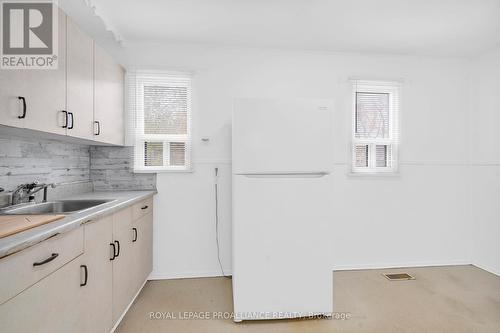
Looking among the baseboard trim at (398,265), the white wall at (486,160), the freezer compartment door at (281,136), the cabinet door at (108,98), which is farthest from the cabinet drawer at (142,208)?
Answer: the white wall at (486,160)

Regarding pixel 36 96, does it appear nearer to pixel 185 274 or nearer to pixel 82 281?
pixel 82 281

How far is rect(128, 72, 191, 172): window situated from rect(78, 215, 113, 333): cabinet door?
120cm

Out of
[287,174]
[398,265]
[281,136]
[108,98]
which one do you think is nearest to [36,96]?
[108,98]

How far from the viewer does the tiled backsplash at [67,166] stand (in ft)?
5.66

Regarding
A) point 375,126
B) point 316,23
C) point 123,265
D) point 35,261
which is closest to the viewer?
point 35,261

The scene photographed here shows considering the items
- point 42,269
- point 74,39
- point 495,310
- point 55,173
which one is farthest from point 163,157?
point 495,310

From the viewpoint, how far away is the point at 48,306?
3.54ft

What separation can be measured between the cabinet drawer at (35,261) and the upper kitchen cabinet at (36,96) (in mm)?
593

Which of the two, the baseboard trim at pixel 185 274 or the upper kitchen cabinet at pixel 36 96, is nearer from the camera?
A: the upper kitchen cabinet at pixel 36 96

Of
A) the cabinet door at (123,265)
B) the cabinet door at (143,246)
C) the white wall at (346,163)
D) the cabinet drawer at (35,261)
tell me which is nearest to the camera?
the cabinet drawer at (35,261)

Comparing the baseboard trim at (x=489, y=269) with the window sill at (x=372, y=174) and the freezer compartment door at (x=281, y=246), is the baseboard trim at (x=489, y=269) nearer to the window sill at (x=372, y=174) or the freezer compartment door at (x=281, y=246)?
the window sill at (x=372, y=174)

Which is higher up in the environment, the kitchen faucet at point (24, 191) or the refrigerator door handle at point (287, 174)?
the refrigerator door handle at point (287, 174)

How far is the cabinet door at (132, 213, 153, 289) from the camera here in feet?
7.20

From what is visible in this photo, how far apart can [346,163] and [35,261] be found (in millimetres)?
2805
